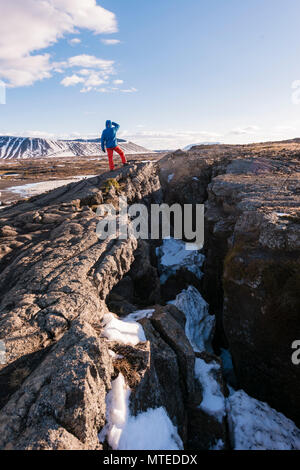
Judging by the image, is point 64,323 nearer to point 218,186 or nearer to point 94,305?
point 94,305

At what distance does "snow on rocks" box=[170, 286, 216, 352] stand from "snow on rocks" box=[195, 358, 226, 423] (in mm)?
2822

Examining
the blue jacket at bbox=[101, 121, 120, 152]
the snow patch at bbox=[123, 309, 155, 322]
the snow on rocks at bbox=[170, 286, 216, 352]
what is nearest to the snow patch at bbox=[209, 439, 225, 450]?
the snow patch at bbox=[123, 309, 155, 322]

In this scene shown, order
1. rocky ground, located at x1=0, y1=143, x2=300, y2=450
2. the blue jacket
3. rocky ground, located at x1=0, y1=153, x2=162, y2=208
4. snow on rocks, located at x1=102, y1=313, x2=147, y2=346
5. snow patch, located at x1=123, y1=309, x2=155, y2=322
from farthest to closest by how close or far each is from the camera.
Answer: rocky ground, located at x1=0, y1=153, x2=162, y2=208
the blue jacket
snow patch, located at x1=123, y1=309, x2=155, y2=322
snow on rocks, located at x1=102, y1=313, x2=147, y2=346
rocky ground, located at x1=0, y1=143, x2=300, y2=450

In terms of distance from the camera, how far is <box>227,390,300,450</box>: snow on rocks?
8266 millimetres

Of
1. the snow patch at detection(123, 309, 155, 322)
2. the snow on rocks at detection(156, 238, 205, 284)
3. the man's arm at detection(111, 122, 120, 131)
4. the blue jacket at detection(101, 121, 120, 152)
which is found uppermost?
the man's arm at detection(111, 122, 120, 131)

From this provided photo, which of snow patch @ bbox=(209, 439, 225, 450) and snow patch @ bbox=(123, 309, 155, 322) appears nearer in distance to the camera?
snow patch @ bbox=(209, 439, 225, 450)

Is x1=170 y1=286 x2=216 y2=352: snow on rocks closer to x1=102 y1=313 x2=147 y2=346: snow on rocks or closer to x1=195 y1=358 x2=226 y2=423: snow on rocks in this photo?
x1=195 y1=358 x2=226 y2=423: snow on rocks

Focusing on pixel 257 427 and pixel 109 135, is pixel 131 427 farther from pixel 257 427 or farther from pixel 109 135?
pixel 109 135

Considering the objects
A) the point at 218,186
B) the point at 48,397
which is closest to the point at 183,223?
the point at 218,186

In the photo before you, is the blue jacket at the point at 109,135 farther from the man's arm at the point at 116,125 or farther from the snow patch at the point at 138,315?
Result: the snow patch at the point at 138,315

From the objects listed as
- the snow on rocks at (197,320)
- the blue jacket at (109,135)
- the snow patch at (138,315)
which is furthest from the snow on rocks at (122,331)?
the blue jacket at (109,135)

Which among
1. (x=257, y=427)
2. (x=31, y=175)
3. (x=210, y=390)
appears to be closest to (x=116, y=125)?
(x=210, y=390)

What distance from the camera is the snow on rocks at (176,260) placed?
2009cm

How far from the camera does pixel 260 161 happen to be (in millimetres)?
24250
